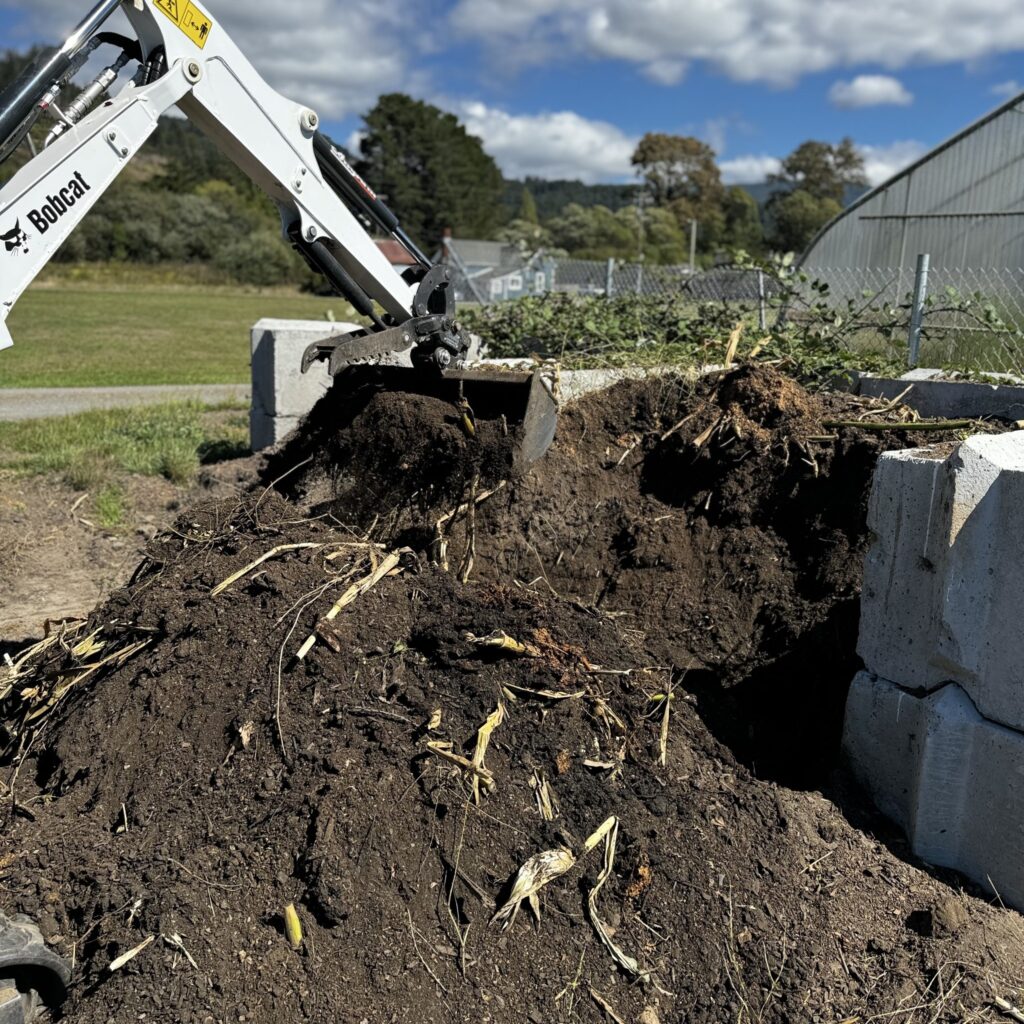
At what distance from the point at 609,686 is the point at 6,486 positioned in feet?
19.9

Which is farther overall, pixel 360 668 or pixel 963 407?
pixel 963 407

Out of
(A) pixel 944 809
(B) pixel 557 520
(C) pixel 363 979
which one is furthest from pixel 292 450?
(A) pixel 944 809

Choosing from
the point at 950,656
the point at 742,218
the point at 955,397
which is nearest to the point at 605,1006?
the point at 950,656

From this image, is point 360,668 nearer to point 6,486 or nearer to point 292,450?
point 292,450

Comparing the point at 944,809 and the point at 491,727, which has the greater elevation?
the point at 491,727

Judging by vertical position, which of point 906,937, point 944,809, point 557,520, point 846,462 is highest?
point 846,462

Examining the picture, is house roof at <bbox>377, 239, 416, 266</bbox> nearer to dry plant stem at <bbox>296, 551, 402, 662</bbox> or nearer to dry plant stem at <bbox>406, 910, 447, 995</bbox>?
dry plant stem at <bbox>296, 551, 402, 662</bbox>

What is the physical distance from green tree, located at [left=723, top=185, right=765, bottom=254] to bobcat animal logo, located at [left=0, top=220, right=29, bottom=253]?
57.0 m

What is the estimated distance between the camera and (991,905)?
302 cm

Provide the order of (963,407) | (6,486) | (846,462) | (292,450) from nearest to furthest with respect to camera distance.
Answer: (846,462), (963,407), (292,450), (6,486)

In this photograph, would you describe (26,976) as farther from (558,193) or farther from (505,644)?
(558,193)

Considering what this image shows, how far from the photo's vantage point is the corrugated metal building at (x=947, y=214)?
11.2 metres

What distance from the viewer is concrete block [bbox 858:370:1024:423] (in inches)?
176

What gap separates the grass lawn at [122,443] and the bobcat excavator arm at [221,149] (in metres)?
4.01
